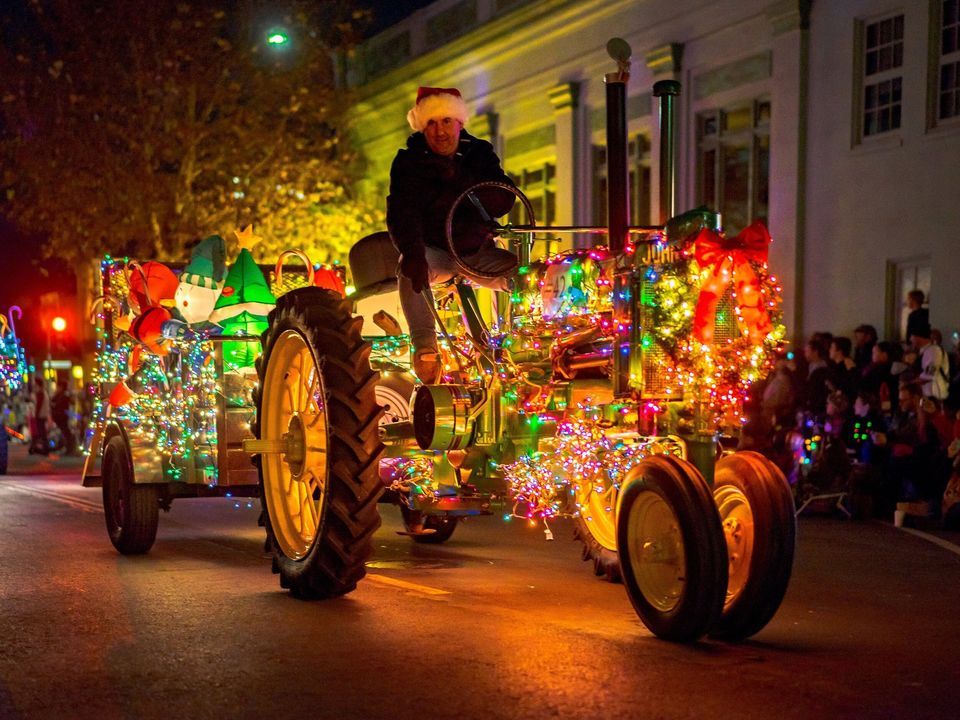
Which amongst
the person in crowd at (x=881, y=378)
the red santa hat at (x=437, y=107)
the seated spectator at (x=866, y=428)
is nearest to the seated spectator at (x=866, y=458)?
the seated spectator at (x=866, y=428)

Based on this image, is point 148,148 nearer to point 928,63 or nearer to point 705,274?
point 928,63

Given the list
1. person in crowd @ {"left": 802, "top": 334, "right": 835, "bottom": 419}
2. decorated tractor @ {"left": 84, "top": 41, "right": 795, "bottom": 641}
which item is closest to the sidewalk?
person in crowd @ {"left": 802, "top": 334, "right": 835, "bottom": 419}

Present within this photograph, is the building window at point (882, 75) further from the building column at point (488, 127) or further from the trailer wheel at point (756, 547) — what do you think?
the trailer wheel at point (756, 547)

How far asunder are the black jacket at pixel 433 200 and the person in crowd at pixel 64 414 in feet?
80.3

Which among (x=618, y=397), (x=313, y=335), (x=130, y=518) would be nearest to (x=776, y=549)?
(x=618, y=397)

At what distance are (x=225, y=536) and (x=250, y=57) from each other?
1954 cm

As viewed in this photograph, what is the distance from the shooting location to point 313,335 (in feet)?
28.6

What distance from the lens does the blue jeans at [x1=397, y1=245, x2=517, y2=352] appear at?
898cm

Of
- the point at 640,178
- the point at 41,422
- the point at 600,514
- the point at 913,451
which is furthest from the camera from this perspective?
the point at 41,422

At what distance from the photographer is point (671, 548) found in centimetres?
714

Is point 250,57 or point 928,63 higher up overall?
point 250,57

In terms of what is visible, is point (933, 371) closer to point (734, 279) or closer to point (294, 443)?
point (294, 443)

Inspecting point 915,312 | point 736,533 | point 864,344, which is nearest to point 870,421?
point 915,312

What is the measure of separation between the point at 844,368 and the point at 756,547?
35.3 feet
